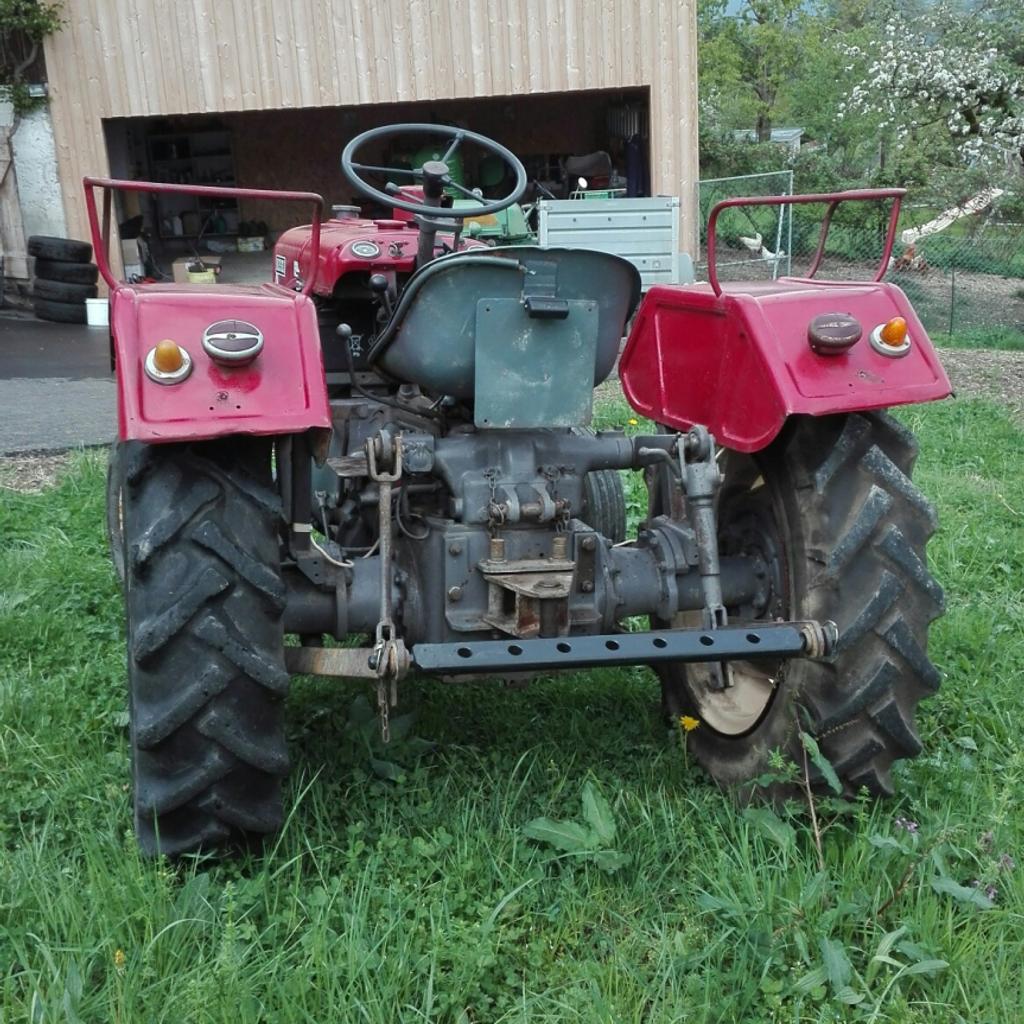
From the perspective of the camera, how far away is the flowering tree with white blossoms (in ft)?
47.1

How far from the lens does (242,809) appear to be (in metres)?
2.62

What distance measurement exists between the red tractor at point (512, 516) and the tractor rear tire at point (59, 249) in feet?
35.3

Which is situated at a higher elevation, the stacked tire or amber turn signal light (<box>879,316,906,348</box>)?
amber turn signal light (<box>879,316,906,348</box>)

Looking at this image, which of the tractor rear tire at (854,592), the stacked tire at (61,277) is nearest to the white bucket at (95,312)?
the stacked tire at (61,277)

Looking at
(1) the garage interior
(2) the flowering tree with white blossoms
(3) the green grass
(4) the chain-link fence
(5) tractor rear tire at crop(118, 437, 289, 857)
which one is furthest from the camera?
(1) the garage interior

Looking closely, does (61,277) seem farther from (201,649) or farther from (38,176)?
(201,649)

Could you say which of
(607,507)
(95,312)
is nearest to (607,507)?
(607,507)

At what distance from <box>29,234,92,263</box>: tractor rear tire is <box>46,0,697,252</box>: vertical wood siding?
0.67 m

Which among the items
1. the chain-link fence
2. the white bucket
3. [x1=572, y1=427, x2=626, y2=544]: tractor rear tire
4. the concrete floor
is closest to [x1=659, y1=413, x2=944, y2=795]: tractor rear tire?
[x1=572, y1=427, x2=626, y2=544]: tractor rear tire

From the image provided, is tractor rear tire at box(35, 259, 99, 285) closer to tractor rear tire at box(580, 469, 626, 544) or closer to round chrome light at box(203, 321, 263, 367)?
tractor rear tire at box(580, 469, 626, 544)

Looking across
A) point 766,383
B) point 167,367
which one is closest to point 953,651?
point 766,383

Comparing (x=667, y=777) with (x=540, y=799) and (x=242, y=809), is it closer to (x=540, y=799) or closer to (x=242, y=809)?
(x=540, y=799)

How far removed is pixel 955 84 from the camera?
48.7 ft

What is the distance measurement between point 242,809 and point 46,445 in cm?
506
